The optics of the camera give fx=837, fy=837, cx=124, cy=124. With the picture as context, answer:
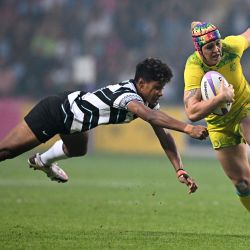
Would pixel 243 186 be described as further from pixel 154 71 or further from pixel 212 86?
pixel 154 71

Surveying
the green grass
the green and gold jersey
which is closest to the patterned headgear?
the green and gold jersey

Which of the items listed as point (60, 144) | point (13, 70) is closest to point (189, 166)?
point (13, 70)

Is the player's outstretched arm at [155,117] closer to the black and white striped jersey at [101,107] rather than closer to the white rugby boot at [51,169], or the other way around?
the black and white striped jersey at [101,107]

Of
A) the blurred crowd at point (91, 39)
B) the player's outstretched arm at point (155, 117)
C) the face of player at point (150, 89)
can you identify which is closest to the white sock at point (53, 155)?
the face of player at point (150, 89)

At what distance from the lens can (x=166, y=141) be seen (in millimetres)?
9719

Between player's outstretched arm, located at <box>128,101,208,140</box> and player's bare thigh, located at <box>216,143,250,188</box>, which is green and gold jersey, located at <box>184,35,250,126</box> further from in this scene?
player's outstretched arm, located at <box>128,101,208,140</box>

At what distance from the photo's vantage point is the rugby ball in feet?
28.7

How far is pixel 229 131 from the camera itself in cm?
962

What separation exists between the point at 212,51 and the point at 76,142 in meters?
2.27

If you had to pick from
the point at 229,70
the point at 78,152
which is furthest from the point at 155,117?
the point at 78,152

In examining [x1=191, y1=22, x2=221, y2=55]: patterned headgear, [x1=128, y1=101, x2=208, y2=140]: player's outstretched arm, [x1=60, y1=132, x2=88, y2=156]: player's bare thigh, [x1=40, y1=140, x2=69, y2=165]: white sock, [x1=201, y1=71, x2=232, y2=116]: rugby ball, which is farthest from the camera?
[x1=40, y1=140, x2=69, y2=165]: white sock

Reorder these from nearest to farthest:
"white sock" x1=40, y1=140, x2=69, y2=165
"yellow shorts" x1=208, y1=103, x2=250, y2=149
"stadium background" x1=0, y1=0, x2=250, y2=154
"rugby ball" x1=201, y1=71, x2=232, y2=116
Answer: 1. "rugby ball" x1=201, y1=71, x2=232, y2=116
2. "yellow shorts" x1=208, y1=103, x2=250, y2=149
3. "white sock" x1=40, y1=140, x2=69, y2=165
4. "stadium background" x1=0, y1=0, x2=250, y2=154

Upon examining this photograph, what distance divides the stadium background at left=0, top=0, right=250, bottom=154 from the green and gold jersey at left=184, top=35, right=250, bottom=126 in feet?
49.7

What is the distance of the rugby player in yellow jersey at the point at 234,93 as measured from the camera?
29.7 ft
